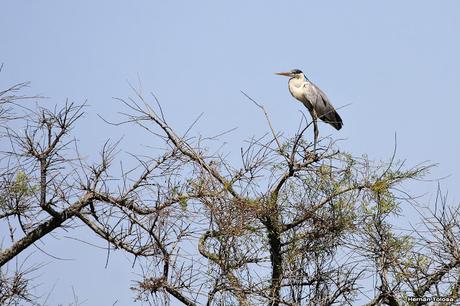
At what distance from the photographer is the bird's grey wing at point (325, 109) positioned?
10.2 metres

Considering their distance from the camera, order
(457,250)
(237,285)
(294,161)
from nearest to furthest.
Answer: (457,250) < (237,285) < (294,161)

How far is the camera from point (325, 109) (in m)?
10.4

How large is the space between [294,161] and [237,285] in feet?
3.22

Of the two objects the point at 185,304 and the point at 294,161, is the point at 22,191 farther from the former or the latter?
the point at 294,161

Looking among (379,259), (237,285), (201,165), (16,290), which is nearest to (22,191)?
(16,290)

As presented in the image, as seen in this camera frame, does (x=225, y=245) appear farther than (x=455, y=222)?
Yes

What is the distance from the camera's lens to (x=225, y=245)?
614 cm

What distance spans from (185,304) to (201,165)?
0.97m

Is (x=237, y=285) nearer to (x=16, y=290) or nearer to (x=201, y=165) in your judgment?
Answer: (x=201, y=165)

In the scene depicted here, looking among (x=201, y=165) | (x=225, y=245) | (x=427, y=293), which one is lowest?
(x=427, y=293)

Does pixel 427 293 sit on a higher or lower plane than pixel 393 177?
lower

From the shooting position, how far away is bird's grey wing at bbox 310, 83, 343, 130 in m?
10.2

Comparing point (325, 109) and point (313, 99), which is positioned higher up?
point (313, 99)

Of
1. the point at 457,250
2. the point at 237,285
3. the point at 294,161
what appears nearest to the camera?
the point at 457,250
